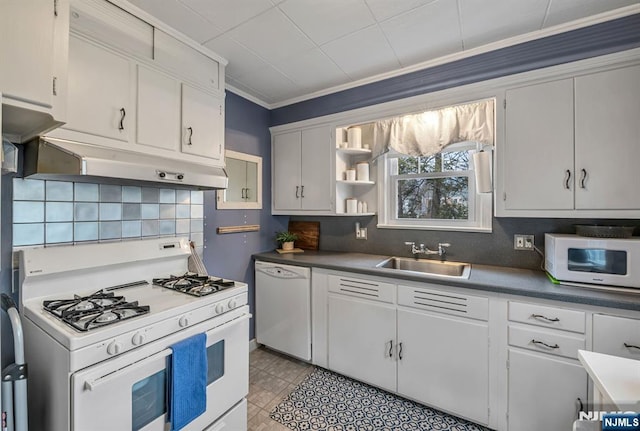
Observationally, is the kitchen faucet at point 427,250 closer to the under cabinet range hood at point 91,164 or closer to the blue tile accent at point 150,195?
the under cabinet range hood at point 91,164

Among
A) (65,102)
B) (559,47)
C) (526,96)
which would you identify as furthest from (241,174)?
(559,47)

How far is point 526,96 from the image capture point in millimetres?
1838

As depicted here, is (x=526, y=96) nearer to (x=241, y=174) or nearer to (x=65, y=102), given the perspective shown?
(x=241, y=174)

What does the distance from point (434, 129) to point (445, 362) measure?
1753 mm

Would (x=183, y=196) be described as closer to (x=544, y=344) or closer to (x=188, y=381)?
(x=188, y=381)

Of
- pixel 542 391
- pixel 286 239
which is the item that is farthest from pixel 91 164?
pixel 542 391

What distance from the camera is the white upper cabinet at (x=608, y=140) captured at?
1589 millimetres

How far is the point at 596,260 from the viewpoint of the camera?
5.21 ft

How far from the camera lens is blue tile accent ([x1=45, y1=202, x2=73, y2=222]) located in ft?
4.86

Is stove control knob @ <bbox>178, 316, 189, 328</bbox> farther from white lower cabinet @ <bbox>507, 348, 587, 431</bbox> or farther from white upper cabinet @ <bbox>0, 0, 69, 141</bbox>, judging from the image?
white lower cabinet @ <bbox>507, 348, 587, 431</bbox>

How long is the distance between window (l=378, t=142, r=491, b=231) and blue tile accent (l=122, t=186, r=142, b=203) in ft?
6.63

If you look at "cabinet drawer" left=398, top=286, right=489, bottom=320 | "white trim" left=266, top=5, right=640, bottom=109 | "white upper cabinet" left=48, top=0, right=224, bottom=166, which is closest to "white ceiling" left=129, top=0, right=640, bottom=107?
"white trim" left=266, top=5, right=640, bottom=109

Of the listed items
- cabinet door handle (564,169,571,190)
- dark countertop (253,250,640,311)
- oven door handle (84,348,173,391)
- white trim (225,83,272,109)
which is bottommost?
oven door handle (84,348,173,391)

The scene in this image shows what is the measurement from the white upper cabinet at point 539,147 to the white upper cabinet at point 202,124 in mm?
2065
